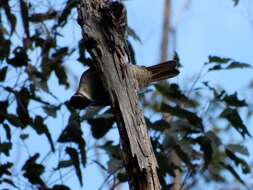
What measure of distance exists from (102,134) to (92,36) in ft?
3.80

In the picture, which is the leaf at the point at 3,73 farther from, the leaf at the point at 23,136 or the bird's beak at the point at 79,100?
the bird's beak at the point at 79,100

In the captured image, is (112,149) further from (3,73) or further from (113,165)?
(3,73)

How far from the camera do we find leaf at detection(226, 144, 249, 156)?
2.75 m

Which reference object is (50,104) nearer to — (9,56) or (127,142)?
(9,56)

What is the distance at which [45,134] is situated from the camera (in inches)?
109

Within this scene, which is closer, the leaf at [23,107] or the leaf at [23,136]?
the leaf at [23,107]

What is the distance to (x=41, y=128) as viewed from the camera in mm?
2773

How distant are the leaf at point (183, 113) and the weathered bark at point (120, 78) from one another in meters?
1.02

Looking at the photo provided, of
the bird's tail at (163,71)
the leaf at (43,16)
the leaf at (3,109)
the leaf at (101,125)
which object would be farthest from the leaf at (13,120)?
the bird's tail at (163,71)

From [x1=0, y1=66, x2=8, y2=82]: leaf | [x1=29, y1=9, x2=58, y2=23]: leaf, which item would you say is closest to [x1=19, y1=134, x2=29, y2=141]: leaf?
[x1=0, y1=66, x2=8, y2=82]: leaf

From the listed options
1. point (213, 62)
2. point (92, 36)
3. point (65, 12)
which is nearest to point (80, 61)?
point (65, 12)

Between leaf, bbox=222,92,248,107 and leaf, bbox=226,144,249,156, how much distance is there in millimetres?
145

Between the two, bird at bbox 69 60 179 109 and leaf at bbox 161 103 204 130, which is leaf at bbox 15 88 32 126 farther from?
bird at bbox 69 60 179 109

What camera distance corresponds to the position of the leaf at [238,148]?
2.75m
